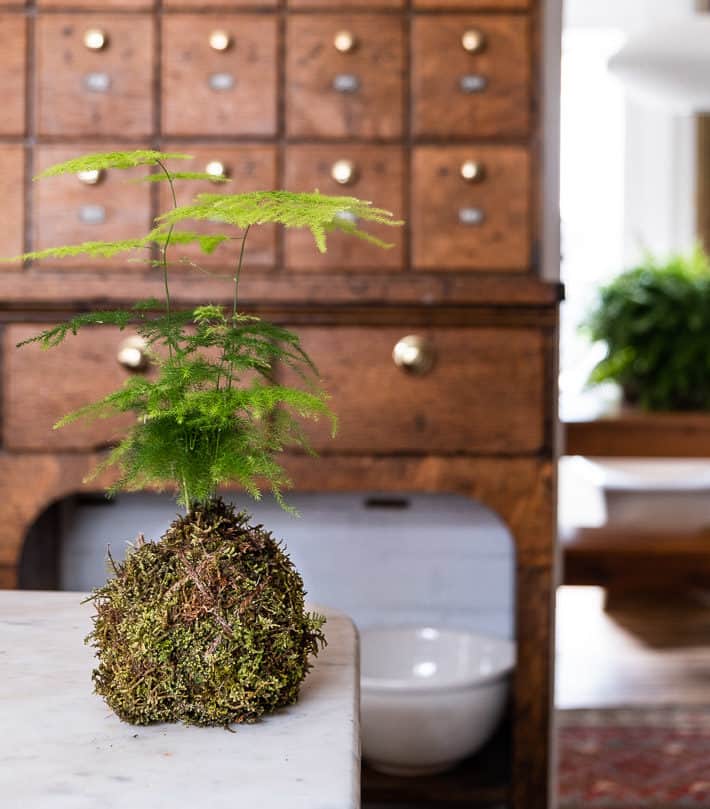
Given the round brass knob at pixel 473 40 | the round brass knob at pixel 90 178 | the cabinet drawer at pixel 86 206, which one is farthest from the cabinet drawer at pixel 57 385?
the round brass knob at pixel 473 40

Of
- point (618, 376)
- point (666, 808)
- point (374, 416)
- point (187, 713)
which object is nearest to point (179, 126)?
point (374, 416)

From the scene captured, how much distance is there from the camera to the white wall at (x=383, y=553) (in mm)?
2156

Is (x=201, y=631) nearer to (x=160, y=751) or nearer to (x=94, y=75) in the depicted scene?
(x=160, y=751)

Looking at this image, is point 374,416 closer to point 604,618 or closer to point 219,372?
point 219,372

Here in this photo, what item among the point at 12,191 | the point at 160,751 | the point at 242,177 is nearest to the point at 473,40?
the point at 242,177

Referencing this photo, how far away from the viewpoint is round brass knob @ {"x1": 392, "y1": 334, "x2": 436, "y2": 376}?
5.70ft

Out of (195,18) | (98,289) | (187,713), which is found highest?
(195,18)

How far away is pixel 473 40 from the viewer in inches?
70.7

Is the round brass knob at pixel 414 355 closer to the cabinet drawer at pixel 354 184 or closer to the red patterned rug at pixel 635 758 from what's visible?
the cabinet drawer at pixel 354 184

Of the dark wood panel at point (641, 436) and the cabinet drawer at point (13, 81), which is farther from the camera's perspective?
the dark wood panel at point (641, 436)

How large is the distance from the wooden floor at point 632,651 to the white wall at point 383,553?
0.85 meters

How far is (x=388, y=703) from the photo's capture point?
176 cm

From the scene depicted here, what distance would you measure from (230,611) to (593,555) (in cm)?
296

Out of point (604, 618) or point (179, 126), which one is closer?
point (179, 126)
